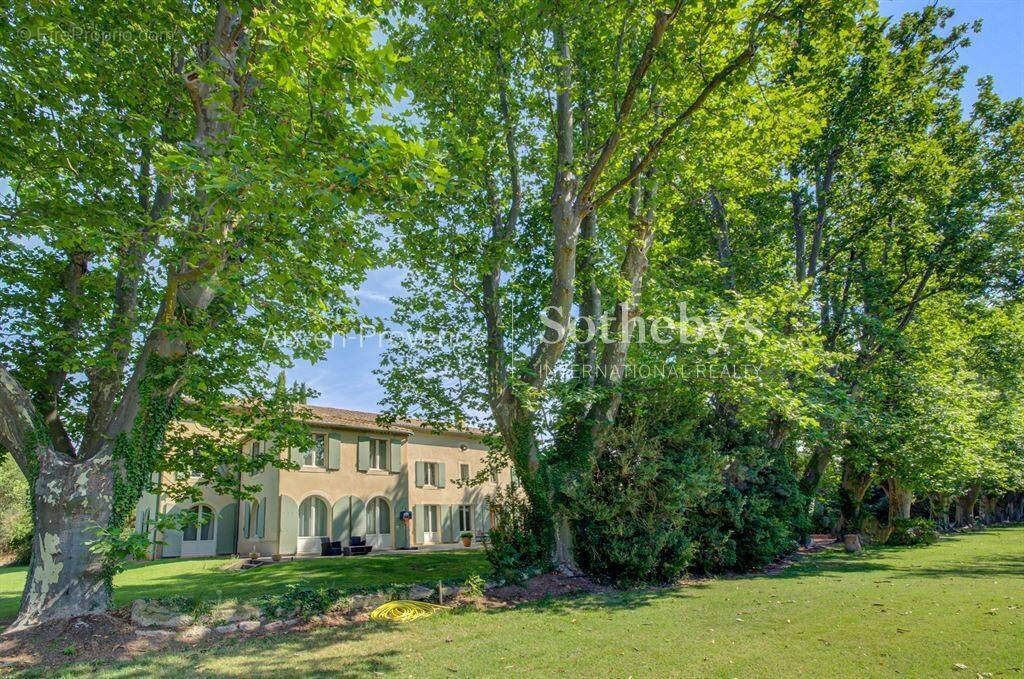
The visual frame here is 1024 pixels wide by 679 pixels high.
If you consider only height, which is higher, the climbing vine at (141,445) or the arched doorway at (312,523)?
the climbing vine at (141,445)

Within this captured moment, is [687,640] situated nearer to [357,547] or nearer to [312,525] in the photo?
[357,547]

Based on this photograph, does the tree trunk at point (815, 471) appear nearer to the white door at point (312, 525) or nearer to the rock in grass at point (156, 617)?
the rock in grass at point (156, 617)

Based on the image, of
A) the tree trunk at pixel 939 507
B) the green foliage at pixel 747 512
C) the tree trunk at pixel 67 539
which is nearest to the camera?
the tree trunk at pixel 67 539

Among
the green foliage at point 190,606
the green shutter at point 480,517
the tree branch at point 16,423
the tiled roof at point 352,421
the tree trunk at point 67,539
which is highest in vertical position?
the tiled roof at point 352,421

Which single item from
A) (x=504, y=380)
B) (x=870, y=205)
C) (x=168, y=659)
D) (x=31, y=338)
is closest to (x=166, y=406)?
(x=31, y=338)

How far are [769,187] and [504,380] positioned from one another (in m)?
10.0

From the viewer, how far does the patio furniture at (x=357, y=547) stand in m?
24.0

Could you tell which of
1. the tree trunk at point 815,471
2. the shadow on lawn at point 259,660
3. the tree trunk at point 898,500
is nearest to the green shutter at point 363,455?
the tree trunk at point 815,471

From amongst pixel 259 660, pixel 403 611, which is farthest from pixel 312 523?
pixel 259 660

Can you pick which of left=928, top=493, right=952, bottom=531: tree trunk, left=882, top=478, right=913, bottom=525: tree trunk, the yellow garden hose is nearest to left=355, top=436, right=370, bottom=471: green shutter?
the yellow garden hose

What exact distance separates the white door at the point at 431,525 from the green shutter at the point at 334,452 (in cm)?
593

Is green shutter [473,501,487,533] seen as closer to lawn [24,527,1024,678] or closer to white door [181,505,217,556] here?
white door [181,505,217,556]

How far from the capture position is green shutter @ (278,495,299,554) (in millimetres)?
23828

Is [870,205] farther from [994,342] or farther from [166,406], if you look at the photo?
[166,406]
